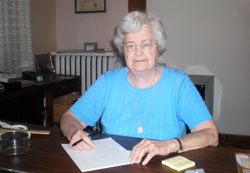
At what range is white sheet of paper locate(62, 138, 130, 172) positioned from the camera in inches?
38.3

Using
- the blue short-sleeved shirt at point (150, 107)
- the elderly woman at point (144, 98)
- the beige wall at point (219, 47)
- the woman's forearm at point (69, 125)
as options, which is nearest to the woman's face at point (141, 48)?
the elderly woman at point (144, 98)

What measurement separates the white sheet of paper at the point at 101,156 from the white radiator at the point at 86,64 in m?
2.09

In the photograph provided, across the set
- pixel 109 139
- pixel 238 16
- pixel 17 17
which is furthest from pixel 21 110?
pixel 238 16

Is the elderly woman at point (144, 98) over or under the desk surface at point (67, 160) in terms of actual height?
over

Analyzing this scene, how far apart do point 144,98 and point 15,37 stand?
6.30 feet

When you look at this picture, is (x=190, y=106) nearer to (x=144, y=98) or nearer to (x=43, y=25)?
(x=144, y=98)

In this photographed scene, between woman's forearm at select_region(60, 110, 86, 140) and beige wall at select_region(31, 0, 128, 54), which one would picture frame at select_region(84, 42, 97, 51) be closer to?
beige wall at select_region(31, 0, 128, 54)

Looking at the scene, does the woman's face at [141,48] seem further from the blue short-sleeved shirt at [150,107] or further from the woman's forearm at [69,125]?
the woman's forearm at [69,125]

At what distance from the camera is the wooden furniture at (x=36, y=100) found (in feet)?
7.42

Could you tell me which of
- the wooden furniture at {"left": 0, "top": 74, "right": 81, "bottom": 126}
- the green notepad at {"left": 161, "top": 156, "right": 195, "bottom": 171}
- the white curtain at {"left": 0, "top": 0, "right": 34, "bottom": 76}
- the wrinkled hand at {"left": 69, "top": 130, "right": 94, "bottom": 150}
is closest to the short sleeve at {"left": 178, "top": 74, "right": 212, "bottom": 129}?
the green notepad at {"left": 161, "top": 156, "right": 195, "bottom": 171}

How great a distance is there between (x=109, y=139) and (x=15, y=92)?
1.36 m

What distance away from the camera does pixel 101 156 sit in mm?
1050

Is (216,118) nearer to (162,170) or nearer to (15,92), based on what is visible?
(15,92)

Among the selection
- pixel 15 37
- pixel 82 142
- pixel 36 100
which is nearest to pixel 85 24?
pixel 15 37
